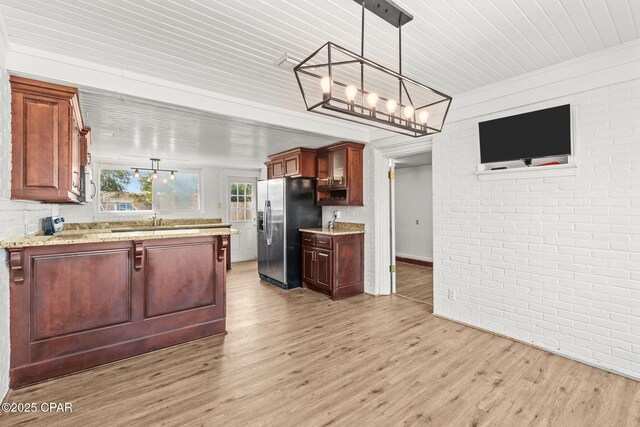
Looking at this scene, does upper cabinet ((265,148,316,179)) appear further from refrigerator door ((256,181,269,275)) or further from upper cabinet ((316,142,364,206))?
refrigerator door ((256,181,269,275))

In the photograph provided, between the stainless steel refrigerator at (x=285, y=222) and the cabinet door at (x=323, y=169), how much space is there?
154 mm

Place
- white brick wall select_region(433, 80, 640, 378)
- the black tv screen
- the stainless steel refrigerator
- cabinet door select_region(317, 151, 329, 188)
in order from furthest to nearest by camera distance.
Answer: cabinet door select_region(317, 151, 329, 188) < the stainless steel refrigerator < the black tv screen < white brick wall select_region(433, 80, 640, 378)

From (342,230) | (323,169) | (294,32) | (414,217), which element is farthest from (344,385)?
(414,217)

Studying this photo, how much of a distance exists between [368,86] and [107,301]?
130 inches

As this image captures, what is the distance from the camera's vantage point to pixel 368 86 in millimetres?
3193

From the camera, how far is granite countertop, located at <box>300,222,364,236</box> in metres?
4.65

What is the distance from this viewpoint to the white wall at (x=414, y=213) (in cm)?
693

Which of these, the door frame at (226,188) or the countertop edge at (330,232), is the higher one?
the door frame at (226,188)

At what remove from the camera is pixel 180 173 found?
7.16 m

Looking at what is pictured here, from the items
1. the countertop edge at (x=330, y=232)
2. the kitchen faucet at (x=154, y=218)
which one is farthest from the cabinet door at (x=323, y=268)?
the kitchen faucet at (x=154, y=218)

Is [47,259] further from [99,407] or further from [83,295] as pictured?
[99,407]

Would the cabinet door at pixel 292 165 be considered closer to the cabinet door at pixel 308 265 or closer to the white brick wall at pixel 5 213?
the cabinet door at pixel 308 265

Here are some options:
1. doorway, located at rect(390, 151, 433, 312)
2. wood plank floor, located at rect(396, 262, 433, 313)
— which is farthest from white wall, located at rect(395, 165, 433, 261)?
wood plank floor, located at rect(396, 262, 433, 313)

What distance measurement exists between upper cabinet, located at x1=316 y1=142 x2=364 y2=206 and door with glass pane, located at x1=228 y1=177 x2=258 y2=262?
11.1 ft
